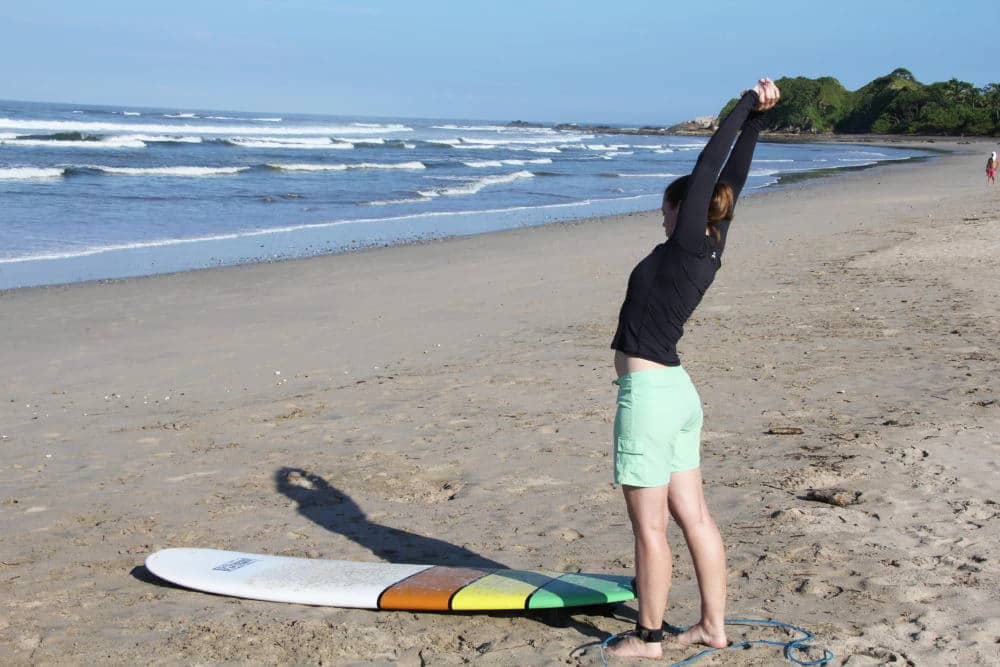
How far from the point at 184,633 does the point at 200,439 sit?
2.63 metres

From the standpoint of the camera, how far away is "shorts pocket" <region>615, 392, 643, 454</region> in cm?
309

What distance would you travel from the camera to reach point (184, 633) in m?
3.73

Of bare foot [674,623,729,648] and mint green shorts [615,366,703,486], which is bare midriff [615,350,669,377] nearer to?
mint green shorts [615,366,703,486]

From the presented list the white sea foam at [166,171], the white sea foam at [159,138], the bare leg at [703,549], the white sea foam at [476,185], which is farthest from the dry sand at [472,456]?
the white sea foam at [159,138]

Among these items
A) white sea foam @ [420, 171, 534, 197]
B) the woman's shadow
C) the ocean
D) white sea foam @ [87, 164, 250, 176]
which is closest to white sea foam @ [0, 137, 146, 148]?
the ocean

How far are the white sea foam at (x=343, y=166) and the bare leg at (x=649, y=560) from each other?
1255 inches

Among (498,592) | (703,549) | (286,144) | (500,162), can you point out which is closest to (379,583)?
(498,592)

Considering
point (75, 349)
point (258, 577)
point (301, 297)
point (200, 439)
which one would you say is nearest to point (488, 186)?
point (301, 297)

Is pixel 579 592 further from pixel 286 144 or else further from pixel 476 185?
pixel 286 144

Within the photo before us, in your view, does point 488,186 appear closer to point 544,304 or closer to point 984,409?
point 544,304

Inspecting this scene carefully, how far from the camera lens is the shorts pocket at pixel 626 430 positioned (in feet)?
10.1

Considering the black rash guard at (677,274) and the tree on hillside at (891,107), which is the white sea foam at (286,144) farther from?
the black rash guard at (677,274)

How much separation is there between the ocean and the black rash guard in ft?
34.8

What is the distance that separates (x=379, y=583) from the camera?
393 cm
